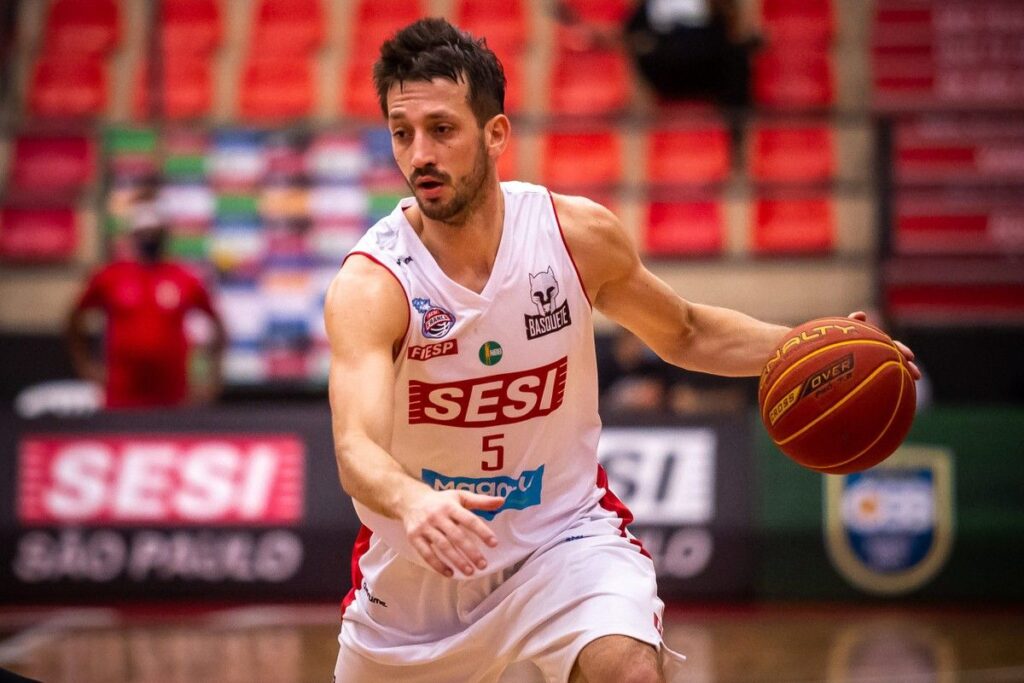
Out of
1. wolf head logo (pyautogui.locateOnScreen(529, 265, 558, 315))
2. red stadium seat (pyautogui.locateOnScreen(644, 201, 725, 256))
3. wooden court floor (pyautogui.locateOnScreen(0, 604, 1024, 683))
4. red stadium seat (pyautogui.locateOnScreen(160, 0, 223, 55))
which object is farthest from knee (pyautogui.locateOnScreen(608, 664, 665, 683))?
red stadium seat (pyautogui.locateOnScreen(160, 0, 223, 55))

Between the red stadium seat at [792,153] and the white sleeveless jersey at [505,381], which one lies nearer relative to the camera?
the white sleeveless jersey at [505,381]

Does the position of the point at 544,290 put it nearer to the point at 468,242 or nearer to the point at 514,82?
the point at 468,242

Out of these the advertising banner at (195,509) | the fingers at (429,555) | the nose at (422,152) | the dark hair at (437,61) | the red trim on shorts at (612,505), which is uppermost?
the dark hair at (437,61)

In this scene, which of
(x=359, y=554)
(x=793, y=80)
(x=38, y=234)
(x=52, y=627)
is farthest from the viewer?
(x=38, y=234)

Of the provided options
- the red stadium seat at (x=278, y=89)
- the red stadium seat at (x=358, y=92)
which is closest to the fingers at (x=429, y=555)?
the red stadium seat at (x=358, y=92)

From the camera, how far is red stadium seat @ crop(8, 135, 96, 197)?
463 inches

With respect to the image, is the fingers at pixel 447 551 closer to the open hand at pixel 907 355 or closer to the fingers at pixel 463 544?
the fingers at pixel 463 544

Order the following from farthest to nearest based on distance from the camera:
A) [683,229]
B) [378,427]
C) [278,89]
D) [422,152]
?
[278,89], [683,229], [422,152], [378,427]

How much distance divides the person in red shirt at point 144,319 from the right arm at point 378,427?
546cm

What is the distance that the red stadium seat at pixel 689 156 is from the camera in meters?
11.3

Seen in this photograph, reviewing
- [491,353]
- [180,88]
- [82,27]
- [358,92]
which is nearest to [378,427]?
[491,353]

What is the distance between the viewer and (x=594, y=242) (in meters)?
3.82

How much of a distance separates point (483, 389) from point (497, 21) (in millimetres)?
9103

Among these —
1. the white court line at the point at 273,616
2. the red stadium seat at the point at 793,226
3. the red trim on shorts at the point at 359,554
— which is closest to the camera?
the red trim on shorts at the point at 359,554
